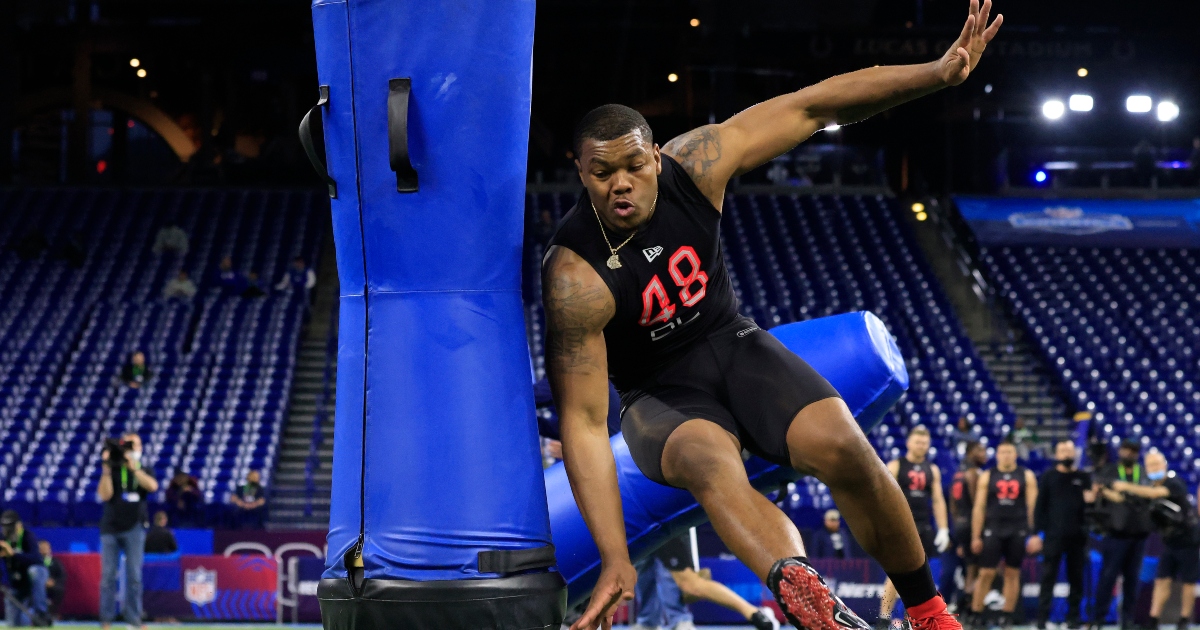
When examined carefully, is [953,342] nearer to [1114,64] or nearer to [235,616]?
[1114,64]

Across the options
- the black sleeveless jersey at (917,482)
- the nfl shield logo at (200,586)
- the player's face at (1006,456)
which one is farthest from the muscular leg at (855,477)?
the nfl shield logo at (200,586)

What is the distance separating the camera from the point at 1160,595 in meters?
11.5

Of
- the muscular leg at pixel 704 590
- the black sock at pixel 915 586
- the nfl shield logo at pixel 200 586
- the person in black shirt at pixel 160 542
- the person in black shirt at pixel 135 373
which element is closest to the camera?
the black sock at pixel 915 586

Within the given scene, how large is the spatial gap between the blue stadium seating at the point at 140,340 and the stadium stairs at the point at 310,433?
0.51 meters

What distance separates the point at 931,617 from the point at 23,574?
33.4 ft

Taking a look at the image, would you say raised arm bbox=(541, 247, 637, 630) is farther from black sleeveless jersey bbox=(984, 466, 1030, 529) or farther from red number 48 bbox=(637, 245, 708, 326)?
black sleeveless jersey bbox=(984, 466, 1030, 529)

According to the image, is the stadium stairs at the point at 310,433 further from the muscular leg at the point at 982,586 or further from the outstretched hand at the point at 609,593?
the outstretched hand at the point at 609,593

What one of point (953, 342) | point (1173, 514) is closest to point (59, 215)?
point (953, 342)

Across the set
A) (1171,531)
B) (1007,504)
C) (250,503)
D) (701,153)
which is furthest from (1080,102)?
(701,153)

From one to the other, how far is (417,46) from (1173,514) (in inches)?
375

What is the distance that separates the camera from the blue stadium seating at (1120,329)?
18516 millimetres

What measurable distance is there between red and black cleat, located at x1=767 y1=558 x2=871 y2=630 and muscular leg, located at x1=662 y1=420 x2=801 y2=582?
98mm

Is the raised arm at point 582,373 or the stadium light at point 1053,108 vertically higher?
the stadium light at point 1053,108

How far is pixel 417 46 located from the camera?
12.4 ft
